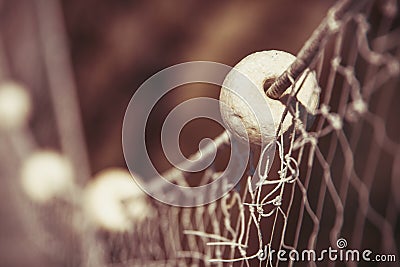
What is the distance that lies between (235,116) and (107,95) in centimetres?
193

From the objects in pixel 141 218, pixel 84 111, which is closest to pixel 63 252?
pixel 141 218

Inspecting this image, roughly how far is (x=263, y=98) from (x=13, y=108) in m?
1.50

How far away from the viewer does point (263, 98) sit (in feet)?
1.70

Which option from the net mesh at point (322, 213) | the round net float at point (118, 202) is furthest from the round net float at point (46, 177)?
the round net float at point (118, 202)

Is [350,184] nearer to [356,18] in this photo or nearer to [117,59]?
[117,59]

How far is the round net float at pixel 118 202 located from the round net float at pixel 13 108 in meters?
0.78

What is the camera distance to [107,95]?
243cm

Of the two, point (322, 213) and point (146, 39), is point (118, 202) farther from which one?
point (146, 39)

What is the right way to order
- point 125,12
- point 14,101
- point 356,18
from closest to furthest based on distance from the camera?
point 356,18 → point 14,101 → point 125,12

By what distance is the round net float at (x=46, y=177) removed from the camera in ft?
4.77

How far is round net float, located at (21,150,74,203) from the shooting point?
1454 millimetres

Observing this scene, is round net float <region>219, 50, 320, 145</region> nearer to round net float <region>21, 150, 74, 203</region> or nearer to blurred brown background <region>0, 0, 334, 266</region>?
round net float <region>21, 150, 74, 203</region>

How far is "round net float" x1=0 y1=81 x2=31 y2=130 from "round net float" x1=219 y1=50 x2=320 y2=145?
1.46 meters

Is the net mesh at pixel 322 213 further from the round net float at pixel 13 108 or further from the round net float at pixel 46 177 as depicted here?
the round net float at pixel 13 108
